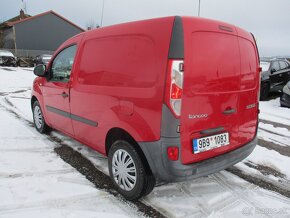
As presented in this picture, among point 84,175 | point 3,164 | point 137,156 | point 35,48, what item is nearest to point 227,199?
point 137,156

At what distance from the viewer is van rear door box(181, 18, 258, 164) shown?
2680mm

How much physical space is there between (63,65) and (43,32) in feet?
107

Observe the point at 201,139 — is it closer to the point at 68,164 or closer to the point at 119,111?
the point at 119,111

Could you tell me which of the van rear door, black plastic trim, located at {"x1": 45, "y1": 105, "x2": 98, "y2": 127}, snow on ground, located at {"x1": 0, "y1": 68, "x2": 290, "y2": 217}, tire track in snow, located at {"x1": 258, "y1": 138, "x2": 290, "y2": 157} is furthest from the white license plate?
tire track in snow, located at {"x1": 258, "y1": 138, "x2": 290, "y2": 157}

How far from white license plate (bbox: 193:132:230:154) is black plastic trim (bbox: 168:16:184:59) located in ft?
2.74

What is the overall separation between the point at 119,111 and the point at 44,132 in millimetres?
2883

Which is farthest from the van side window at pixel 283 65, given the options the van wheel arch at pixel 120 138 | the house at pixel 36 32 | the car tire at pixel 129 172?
the house at pixel 36 32

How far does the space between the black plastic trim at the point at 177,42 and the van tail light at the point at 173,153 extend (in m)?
0.83

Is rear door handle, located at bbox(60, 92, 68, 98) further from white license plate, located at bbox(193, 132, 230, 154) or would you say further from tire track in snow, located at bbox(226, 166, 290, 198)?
tire track in snow, located at bbox(226, 166, 290, 198)

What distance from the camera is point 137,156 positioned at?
2965 mm

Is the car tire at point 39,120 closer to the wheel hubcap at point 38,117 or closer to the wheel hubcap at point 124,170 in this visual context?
the wheel hubcap at point 38,117

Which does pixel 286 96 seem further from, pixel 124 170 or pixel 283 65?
pixel 124 170

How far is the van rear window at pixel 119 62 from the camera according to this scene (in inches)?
110

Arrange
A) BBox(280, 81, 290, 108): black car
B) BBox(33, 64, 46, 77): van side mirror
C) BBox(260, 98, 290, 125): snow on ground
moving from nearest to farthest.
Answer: BBox(33, 64, 46, 77): van side mirror < BBox(260, 98, 290, 125): snow on ground < BBox(280, 81, 290, 108): black car
